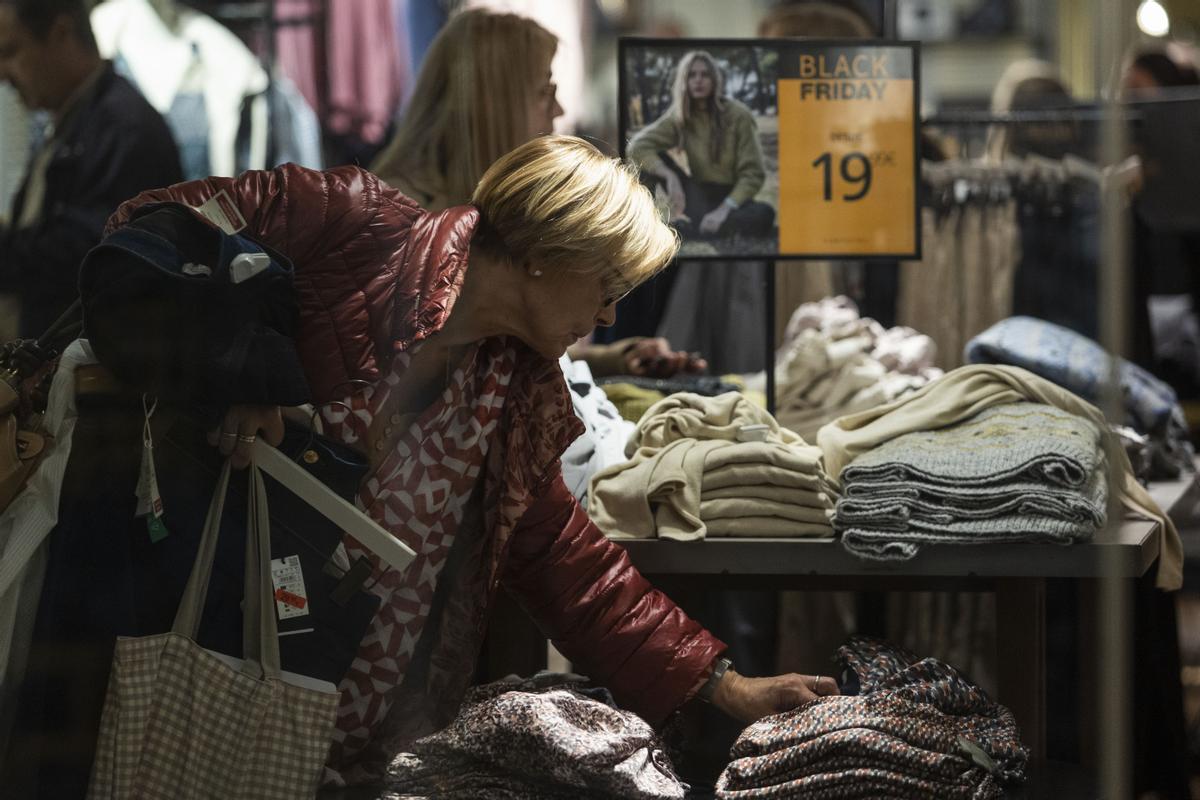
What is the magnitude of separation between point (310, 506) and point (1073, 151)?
8.15ft

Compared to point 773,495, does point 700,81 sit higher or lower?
higher

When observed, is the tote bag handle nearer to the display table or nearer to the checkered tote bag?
the checkered tote bag

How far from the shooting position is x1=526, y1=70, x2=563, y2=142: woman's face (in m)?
2.30

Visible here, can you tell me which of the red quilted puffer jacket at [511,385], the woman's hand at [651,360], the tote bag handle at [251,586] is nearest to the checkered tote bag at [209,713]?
the tote bag handle at [251,586]

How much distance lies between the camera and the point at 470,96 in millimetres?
2494

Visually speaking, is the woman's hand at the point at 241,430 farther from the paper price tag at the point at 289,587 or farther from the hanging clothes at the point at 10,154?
the hanging clothes at the point at 10,154

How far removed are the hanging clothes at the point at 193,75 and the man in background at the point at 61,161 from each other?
0.08m

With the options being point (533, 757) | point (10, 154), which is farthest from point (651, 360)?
point (10, 154)

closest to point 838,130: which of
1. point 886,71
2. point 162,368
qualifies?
point 886,71

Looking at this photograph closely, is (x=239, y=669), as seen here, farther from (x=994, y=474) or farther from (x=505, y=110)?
(x=994, y=474)

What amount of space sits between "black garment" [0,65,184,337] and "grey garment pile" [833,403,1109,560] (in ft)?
4.10

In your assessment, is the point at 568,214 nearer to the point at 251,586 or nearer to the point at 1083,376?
the point at 251,586

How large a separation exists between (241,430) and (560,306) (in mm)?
489

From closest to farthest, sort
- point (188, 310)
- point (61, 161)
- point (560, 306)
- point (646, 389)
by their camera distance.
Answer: point (188, 310), point (560, 306), point (61, 161), point (646, 389)
